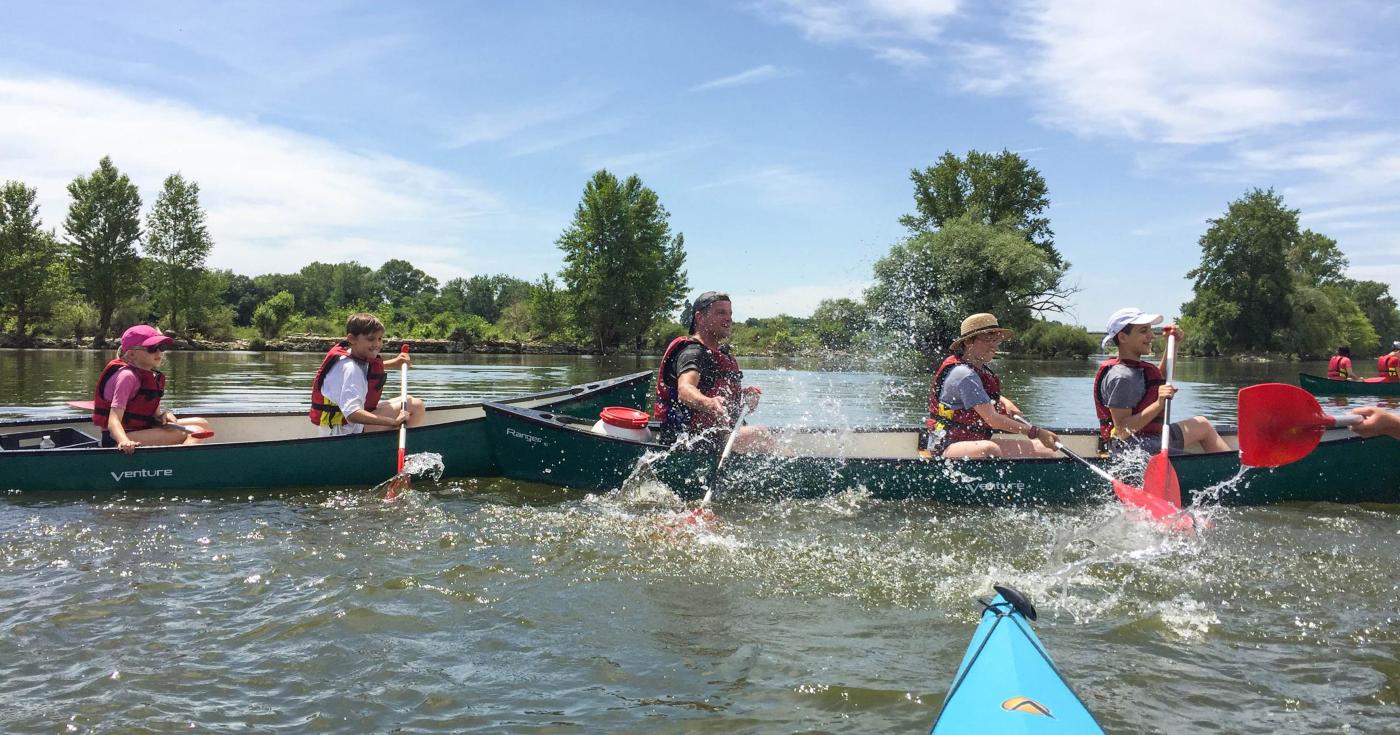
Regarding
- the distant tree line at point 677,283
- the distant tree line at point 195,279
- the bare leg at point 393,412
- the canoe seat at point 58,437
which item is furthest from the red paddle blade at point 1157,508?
the distant tree line at point 195,279

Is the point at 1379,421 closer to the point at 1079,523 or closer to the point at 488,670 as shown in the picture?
the point at 1079,523

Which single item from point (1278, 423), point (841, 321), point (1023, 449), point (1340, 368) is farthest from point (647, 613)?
point (841, 321)

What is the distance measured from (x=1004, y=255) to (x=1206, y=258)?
1131 inches

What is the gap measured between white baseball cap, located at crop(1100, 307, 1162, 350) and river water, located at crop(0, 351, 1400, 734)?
132 centimetres

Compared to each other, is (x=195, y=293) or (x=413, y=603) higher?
(x=195, y=293)

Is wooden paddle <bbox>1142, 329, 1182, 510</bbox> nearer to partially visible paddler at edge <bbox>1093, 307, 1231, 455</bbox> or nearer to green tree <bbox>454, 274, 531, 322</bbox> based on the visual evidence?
partially visible paddler at edge <bbox>1093, 307, 1231, 455</bbox>

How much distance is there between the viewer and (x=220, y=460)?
7379mm

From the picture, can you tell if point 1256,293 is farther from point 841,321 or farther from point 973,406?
point 973,406

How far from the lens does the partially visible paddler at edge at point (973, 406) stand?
6.79 meters

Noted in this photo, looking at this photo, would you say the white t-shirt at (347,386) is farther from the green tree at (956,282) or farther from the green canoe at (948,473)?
the green tree at (956,282)

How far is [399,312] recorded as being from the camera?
88000 mm

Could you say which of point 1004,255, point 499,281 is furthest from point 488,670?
point 499,281

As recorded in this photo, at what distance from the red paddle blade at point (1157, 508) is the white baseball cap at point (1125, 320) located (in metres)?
1.10

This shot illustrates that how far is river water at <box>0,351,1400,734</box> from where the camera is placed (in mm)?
3328
